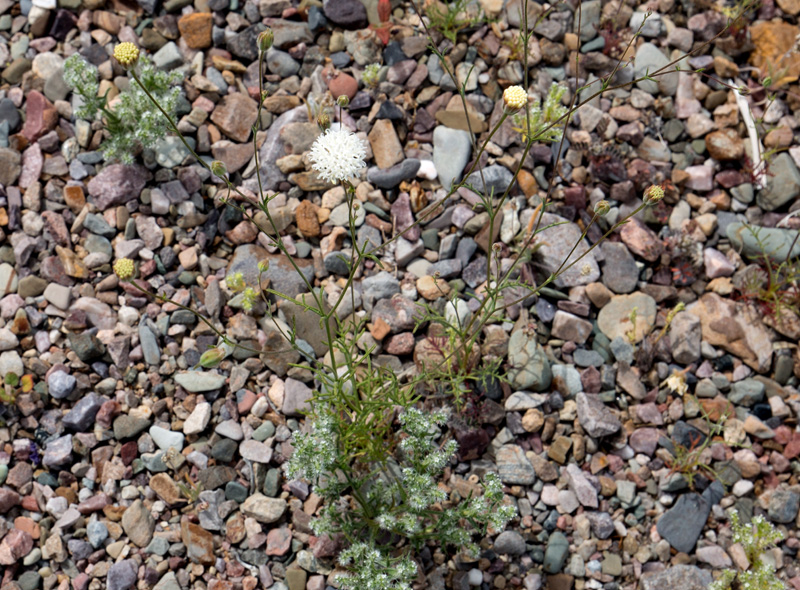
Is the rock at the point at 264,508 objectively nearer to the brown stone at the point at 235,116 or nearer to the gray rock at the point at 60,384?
the gray rock at the point at 60,384

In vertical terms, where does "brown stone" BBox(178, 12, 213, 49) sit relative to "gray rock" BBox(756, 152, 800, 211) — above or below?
above

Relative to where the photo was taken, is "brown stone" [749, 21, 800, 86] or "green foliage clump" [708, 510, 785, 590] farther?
"brown stone" [749, 21, 800, 86]

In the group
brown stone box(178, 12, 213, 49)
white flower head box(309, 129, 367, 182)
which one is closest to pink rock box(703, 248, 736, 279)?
white flower head box(309, 129, 367, 182)

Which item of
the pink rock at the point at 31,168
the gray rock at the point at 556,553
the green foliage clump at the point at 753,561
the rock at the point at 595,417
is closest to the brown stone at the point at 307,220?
the pink rock at the point at 31,168

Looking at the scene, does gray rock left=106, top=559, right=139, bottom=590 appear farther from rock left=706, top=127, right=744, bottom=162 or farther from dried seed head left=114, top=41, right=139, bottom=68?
rock left=706, top=127, right=744, bottom=162

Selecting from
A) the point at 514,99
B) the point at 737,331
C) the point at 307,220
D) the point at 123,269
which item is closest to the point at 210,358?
the point at 123,269

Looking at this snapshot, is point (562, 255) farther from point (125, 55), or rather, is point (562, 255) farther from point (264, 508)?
point (125, 55)

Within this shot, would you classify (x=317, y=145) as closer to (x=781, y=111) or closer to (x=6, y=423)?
(x=6, y=423)

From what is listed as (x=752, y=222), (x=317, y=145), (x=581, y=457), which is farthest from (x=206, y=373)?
(x=752, y=222)
